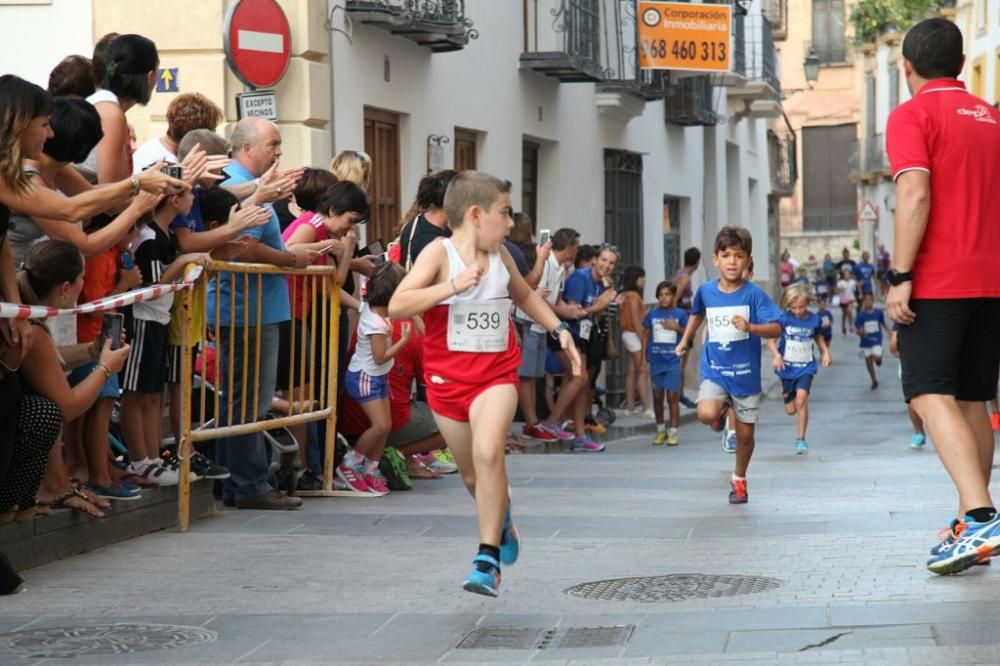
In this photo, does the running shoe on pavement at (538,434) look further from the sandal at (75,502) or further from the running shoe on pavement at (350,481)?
the sandal at (75,502)

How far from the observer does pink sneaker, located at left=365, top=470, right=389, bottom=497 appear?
37.6 ft

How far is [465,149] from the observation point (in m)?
19.7

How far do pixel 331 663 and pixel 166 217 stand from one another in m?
3.72

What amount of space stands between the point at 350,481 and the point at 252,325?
1.76m

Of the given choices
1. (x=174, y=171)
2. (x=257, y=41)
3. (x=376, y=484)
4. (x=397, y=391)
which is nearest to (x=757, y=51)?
(x=257, y=41)

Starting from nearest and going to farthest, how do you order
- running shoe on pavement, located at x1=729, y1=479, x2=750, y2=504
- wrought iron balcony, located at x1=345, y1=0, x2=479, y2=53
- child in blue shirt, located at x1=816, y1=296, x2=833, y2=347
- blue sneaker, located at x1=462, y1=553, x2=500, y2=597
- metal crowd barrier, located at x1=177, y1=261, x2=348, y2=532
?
blue sneaker, located at x1=462, y1=553, x2=500, y2=597 → metal crowd barrier, located at x1=177, y1=261, x2=348, y2=532 → running shoe on pavement, located at x1=729, y1=479, x2=750, y2=504 → wrought iron balcony, located at x1=345, y1=0, x2=479, y2=53 → child in blue shirt, located at x1=816, y1=296, x2=833, y2=347

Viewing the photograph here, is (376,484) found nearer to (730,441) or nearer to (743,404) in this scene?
(743,404)

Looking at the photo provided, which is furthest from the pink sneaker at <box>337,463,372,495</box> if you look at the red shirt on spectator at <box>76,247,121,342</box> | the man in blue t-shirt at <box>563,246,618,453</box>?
the man in blue t-shirt at <box>563,246,618,453</box>

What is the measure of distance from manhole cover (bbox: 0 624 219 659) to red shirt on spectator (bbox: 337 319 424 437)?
4828mm

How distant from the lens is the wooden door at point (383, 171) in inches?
661

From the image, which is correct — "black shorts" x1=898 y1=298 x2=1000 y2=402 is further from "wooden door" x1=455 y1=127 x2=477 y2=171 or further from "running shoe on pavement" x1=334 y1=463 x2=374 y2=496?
"wooden door" x1=455 y1=127 x2=477 y2=171

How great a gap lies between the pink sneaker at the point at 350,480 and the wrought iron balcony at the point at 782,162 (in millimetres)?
33158

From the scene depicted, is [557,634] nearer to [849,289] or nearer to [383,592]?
[383,592]

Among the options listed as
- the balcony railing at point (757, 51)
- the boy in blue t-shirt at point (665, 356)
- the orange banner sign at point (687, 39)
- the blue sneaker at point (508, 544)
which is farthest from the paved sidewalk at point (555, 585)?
the balcony railing at point (757, 51)
